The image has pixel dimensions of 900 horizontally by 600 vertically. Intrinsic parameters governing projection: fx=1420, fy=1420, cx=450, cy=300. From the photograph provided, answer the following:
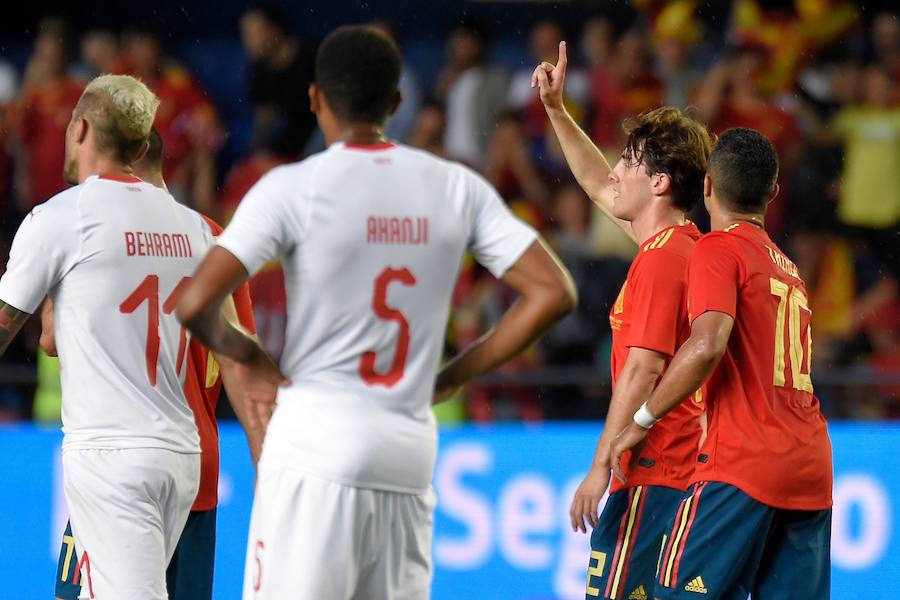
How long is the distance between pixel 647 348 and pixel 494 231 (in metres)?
1.27

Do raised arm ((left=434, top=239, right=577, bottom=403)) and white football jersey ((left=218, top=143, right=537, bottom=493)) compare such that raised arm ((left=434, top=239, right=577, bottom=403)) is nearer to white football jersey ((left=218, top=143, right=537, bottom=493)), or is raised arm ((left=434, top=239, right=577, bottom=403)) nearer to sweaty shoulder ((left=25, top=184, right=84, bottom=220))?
white football jersey ((left=218, top=143, right=537, bottom=493))

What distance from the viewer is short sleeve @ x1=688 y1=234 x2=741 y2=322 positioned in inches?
180

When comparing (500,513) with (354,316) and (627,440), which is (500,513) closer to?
(627,440)

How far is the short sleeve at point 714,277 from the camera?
458 centimetres

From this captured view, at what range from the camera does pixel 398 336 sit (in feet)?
12.0

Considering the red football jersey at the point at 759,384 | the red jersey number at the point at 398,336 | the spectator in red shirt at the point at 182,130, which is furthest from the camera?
the spectator in red shirt at the point at 182,130

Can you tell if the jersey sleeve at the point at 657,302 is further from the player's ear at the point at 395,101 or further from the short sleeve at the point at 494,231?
the player's ear at the point at 395,101

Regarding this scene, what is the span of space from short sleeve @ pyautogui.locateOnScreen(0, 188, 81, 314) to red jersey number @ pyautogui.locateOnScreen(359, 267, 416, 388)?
1.27m

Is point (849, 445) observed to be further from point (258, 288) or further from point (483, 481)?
point (258, 288)

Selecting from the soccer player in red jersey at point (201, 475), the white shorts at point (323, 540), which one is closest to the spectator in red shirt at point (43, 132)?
the soccer player in red jersey at point (201, 475)

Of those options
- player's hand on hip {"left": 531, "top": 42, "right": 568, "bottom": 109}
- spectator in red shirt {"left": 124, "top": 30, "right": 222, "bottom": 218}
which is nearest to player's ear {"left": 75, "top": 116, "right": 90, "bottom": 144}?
player's hand on hip {"left": 531, "top": 42, "right": 568, "bottom": 109}

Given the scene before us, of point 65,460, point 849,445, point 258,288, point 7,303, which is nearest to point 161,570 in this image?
point 65,460

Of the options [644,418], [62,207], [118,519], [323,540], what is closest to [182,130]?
[62,207]

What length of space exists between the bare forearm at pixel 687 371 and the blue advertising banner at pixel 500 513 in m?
3.22
